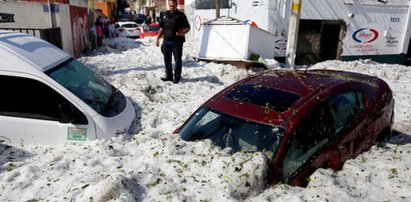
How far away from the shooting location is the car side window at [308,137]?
3102mm

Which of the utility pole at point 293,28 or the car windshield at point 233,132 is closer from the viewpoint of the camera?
the car windshield at point 233,132

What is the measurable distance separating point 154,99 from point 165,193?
423 centimetres

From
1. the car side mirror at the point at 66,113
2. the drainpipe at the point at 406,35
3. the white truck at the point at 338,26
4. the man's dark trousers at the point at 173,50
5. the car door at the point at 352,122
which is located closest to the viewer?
the car door at the point at 352,122

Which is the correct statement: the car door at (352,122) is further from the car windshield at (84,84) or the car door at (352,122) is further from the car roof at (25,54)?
the car roof at (25,54)

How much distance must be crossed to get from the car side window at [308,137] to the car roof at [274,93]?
177mm

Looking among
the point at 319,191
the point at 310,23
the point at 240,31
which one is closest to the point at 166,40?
the point at 240,31

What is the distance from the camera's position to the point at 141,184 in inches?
121

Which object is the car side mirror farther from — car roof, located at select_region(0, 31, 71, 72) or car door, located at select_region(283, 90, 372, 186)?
car door, located at select_region(283, 90, 372, 186)

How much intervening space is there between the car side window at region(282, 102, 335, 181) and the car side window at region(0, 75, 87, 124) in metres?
2.62

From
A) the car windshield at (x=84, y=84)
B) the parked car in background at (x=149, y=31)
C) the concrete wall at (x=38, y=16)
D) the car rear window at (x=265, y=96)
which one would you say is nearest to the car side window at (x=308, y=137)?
the car rear window at (x=265, y=96)

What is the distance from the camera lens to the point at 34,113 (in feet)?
12.8

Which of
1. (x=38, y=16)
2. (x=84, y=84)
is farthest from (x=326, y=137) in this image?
(x=38, y=16)

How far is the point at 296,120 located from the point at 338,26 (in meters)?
13.5

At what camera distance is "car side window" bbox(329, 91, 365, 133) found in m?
3.63
